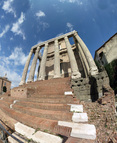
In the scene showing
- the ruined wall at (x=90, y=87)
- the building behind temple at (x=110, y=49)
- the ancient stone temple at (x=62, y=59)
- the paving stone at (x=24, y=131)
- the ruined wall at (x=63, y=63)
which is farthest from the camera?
the ruined wall at (x=63, y=63)

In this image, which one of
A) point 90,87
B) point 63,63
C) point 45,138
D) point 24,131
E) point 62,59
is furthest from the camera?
point 62,59

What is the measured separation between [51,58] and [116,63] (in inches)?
574

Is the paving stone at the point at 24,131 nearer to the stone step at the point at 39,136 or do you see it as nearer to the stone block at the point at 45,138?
the stone step at the point at 39,136

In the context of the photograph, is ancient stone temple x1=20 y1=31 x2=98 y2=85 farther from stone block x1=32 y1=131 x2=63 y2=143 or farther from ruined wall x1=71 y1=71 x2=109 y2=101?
stone block x1=32 y1=131 x2=63 y2=143

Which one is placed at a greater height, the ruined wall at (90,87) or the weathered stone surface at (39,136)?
the ruined wall at (90,87)

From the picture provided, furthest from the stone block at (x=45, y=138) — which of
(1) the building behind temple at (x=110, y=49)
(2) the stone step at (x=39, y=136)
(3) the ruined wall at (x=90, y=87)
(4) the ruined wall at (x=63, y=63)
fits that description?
(1) the building behind temple at (x=110, y=49)

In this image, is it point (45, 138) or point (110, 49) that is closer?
point (45, 138)

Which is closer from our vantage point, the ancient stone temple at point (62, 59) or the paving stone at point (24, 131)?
the paving stone at point (24, 131)

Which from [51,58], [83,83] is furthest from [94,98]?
[51,58]

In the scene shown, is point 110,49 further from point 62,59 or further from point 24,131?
point 24,131

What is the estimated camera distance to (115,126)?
187 cm

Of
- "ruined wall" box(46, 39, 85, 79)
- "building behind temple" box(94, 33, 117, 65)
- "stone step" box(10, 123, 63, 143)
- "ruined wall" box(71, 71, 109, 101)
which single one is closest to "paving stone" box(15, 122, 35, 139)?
"stone step" box(10, 123, 63, 143)

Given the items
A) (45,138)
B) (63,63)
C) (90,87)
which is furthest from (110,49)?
(45,138)

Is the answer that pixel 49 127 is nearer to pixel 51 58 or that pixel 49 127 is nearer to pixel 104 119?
pixel 104 119
